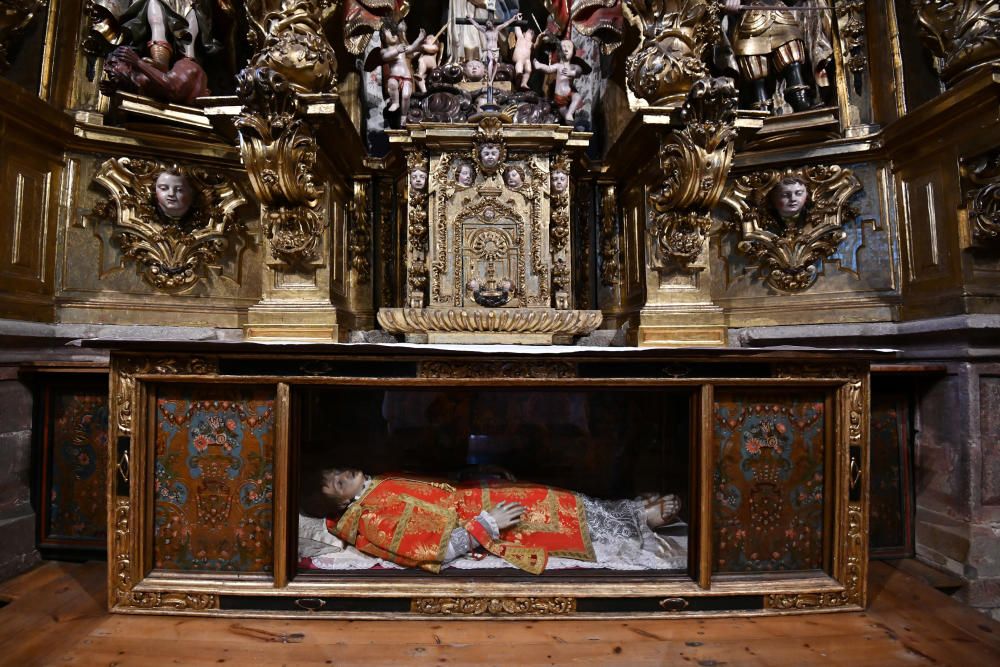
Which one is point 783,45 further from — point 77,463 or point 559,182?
point 77,463

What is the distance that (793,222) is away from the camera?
4312 mm

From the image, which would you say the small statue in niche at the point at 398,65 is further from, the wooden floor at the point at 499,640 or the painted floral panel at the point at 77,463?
the wooden floor at the point at 499,640

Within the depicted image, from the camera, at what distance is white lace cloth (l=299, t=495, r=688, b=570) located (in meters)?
3.00

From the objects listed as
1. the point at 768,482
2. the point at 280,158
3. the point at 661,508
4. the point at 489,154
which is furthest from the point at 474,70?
the point at 768,482

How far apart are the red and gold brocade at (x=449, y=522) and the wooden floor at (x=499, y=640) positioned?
1.12 feet

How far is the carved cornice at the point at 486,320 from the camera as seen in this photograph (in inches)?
141

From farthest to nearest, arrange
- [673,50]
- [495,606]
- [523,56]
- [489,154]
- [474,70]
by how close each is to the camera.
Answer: [523,56] → [474,70] → [489,154] → [673,50] → [495,606]

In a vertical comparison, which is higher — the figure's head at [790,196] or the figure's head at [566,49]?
the figure's head at [566,49]

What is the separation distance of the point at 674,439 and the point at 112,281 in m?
3.85

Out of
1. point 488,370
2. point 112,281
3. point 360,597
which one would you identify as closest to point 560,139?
point 488,370

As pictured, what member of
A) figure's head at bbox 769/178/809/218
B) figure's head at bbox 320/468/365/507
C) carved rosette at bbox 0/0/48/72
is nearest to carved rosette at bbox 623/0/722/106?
figure's head at bbox 769/178/809/218

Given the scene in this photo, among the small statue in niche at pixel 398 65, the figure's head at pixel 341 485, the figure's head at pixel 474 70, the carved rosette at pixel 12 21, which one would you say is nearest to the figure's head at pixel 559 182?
the figure's head at pixel 474 70

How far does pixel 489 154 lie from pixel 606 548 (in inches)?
98.2

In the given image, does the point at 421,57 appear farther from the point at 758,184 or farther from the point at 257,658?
the point at 257,658
